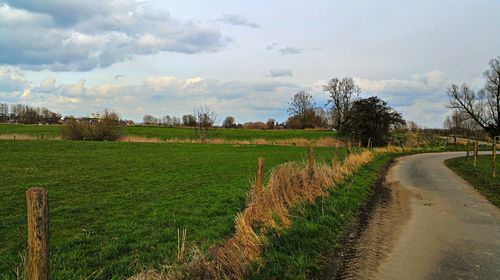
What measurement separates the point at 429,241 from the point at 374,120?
42761mm

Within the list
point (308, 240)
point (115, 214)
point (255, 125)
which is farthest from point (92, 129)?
point (255, 125)

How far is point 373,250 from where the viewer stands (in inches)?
288

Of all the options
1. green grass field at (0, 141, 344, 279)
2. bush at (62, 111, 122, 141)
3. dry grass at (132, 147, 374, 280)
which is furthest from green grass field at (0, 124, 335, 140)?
dry grass at (132, 147, 374, 280)

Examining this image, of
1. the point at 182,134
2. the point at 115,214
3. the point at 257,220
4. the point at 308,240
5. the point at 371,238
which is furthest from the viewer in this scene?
the point at 182,134

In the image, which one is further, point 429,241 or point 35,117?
point 35,117

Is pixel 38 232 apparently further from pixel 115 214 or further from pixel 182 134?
pixel 182 134

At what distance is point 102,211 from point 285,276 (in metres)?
6.33

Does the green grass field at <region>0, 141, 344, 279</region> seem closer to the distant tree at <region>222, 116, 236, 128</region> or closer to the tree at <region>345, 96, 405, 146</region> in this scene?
the tree at <region>345, 96, 405, 146</region>

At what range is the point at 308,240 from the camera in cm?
755

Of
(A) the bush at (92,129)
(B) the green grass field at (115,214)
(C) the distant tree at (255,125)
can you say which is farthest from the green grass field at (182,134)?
(B) the green grass field at (115,214)

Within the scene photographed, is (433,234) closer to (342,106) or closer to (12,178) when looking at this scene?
(12,178)

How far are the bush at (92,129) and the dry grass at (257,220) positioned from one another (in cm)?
4270

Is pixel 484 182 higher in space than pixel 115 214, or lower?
higher

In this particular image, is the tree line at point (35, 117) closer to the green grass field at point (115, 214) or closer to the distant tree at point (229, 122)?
the distant tree at point (229, 122)
